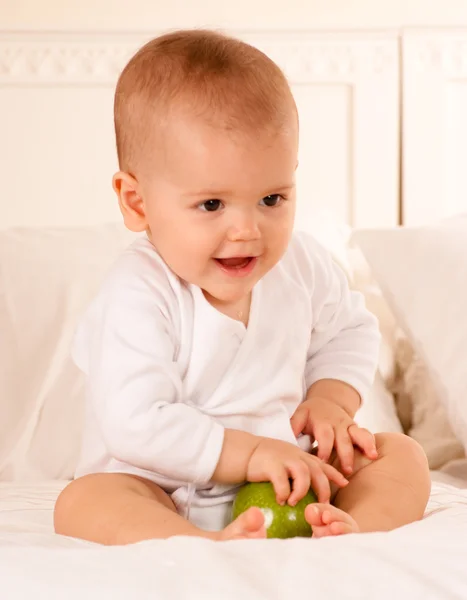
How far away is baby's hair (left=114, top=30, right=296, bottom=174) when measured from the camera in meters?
1.18

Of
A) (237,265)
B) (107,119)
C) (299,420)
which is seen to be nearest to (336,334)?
(299,420)

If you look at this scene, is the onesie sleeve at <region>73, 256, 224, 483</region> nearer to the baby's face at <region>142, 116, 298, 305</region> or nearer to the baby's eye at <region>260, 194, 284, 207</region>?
the baby's face at <region>142, 116, 298, 305</region>

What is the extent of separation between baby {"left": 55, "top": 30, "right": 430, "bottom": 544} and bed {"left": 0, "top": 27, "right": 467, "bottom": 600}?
0.28ft

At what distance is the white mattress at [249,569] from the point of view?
0.80m

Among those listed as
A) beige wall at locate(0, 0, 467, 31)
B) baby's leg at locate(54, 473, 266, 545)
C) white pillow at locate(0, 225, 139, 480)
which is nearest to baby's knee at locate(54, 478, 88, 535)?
baby's leg at locate(54, 473, 266, 545)

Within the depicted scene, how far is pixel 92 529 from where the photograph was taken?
116 centimetres

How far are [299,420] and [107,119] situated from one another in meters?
1.49

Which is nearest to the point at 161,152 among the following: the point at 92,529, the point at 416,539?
the point at 92,529

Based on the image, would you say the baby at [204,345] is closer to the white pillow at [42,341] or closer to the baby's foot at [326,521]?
the baby's foot at [326,521]

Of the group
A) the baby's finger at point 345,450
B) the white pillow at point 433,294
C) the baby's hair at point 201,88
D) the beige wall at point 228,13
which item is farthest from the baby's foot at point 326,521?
the beige wall at point 228,13

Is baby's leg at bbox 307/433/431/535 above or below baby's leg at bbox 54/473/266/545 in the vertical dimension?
below

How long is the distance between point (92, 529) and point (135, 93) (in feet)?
1.68

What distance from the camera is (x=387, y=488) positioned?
48.2 inches

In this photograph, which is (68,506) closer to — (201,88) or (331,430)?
(331,430)
